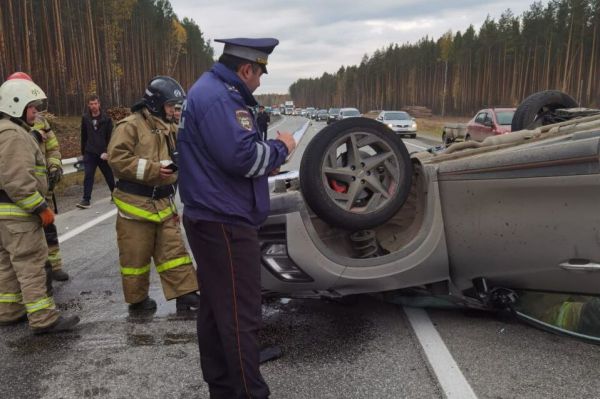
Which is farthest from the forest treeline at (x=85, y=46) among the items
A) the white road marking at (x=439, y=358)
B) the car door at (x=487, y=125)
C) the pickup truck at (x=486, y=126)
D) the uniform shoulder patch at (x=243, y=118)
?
the uniform shoulder patch at (x=243, y=118)

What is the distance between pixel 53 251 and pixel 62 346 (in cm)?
163

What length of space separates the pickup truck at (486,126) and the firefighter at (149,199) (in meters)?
11.9

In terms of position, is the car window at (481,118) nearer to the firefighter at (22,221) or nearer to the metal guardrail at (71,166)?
the metal guardrail at (71,166)

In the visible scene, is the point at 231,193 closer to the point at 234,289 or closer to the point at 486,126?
the point at 234,289

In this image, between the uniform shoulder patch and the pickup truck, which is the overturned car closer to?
the uniform shoulder patch

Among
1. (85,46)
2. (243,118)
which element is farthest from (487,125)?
(85,46)

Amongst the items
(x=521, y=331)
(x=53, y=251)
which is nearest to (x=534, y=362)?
(x=521, y=331)

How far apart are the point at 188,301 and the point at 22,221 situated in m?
1.30

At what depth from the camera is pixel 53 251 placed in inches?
188

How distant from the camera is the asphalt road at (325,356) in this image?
2.72 metres

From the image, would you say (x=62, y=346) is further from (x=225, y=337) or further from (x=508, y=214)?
(x=508, y=214)

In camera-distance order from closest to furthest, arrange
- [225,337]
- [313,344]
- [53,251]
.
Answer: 1. [225,337]
2. [313,344]
3. [53,251]

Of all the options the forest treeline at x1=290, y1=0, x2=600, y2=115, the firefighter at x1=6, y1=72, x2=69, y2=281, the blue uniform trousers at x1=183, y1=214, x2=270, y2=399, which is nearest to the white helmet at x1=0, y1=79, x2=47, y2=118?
the firefighter at x1=6, y1=72, x2=69, y2=281

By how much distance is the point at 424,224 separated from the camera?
127 inches
